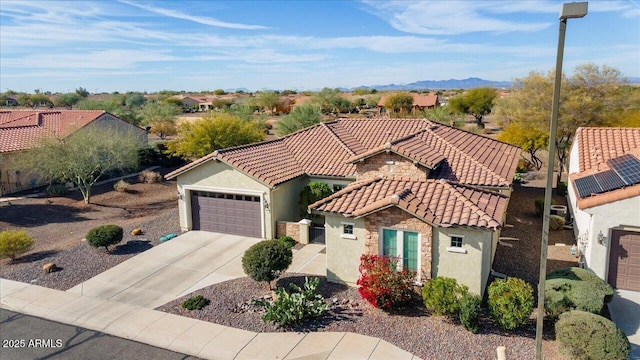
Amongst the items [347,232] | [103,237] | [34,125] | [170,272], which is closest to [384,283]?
[347,232]

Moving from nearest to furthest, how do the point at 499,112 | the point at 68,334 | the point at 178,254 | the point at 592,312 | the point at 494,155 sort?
the point at 592,312 < the point at 68,334 < the point at 178,254 < the point at 494,155 < the point at 499,112

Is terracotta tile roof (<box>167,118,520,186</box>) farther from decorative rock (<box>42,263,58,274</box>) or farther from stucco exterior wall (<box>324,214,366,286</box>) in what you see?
decorative rock (<box>42,263,58,274</box>)

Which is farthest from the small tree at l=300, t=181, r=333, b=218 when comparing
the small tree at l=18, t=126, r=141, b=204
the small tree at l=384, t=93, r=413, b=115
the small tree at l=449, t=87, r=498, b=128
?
the small tree at l=384, t=93, r=413, b=115

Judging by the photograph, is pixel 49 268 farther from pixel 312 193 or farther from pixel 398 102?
pixel 398 102

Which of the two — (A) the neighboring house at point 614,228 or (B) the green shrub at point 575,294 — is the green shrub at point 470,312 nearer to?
(B) the green shrub at point 575,294

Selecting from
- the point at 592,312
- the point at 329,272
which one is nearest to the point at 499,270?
the point at 592,312

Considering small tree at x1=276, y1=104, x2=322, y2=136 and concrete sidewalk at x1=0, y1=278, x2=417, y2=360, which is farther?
small tree at x1=276, y1=104, x2=322, y2=136

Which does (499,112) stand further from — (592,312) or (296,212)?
(592,312)
